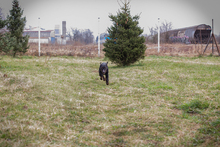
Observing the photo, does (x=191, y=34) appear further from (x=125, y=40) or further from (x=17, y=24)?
(x=17, y=24)

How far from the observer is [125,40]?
15641 millimetres

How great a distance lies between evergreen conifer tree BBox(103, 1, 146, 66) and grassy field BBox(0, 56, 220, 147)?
572 centimetres

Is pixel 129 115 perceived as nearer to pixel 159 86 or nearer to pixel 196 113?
pixel 196 113

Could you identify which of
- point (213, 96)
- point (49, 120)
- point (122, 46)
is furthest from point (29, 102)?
point (122, 46)

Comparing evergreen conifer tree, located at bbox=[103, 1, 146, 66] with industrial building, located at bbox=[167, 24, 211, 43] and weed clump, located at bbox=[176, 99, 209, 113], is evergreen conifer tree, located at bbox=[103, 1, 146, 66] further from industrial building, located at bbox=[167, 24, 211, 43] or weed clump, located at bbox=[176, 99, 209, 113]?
industrial building, located at bbox=[167, 24, 211, 43]

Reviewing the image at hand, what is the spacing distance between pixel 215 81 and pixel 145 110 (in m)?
4.78

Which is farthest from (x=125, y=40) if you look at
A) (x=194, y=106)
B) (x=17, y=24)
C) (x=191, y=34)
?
(x=191, y=34)

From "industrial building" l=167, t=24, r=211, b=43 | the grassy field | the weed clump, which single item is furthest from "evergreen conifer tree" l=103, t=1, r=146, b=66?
"industrial building" l=167, t=24, r=211, b=43

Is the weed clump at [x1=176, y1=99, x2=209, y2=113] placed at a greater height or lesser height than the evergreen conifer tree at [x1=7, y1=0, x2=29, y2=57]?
lesser

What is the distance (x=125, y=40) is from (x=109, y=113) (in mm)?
9843

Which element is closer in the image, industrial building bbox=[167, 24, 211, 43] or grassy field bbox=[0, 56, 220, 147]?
grassy field bbox=[0, 56, 220, 147]

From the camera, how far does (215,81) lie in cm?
973

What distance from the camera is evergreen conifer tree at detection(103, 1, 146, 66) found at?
15.6 m

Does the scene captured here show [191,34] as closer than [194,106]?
No
